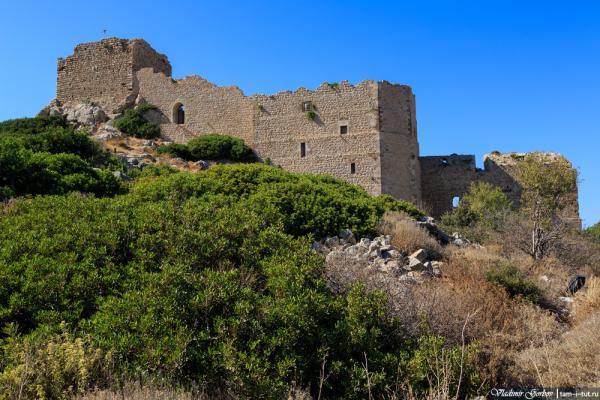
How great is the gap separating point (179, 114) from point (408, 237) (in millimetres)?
22405

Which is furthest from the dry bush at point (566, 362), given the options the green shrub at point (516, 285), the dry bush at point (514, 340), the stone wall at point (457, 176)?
the stone wall at point (457, 176)

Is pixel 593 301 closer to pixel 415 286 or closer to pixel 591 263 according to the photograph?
→ pixel 415 286

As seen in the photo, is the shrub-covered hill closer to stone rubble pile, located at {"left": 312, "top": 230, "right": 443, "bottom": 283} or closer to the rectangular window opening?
stone rubble pile, located at {"left": 312, "top": 230, "right": 443, "bottom": 283}

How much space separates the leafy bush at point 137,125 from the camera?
1198 inches

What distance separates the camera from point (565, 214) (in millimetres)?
27562

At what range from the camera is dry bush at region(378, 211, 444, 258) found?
11.4 metres

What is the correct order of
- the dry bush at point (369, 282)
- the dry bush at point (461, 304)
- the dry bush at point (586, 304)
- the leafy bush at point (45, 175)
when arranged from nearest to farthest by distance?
the dry bush at point (369, 282), the dry bush at point (461, 304), the dry bush at point (586, 304), the leafy bush at point (45, 175)

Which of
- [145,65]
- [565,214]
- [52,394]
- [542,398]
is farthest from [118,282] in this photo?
[145,65]

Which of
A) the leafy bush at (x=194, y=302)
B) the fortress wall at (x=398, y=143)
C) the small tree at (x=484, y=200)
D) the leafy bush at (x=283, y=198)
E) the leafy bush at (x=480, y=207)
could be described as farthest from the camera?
the fortress wall at (x=398, y=143)

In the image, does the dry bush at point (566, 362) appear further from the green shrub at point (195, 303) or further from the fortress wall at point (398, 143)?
the fortress wall at point (398, 143)

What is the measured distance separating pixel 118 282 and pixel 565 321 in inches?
265

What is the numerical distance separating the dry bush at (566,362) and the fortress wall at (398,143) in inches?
750

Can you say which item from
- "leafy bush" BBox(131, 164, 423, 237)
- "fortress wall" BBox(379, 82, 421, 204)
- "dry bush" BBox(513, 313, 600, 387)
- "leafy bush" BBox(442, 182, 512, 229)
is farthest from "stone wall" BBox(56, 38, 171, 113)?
"dry bush" BBox(513, 313, 600, 387)

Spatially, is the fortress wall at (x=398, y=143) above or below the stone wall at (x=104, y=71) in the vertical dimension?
below
